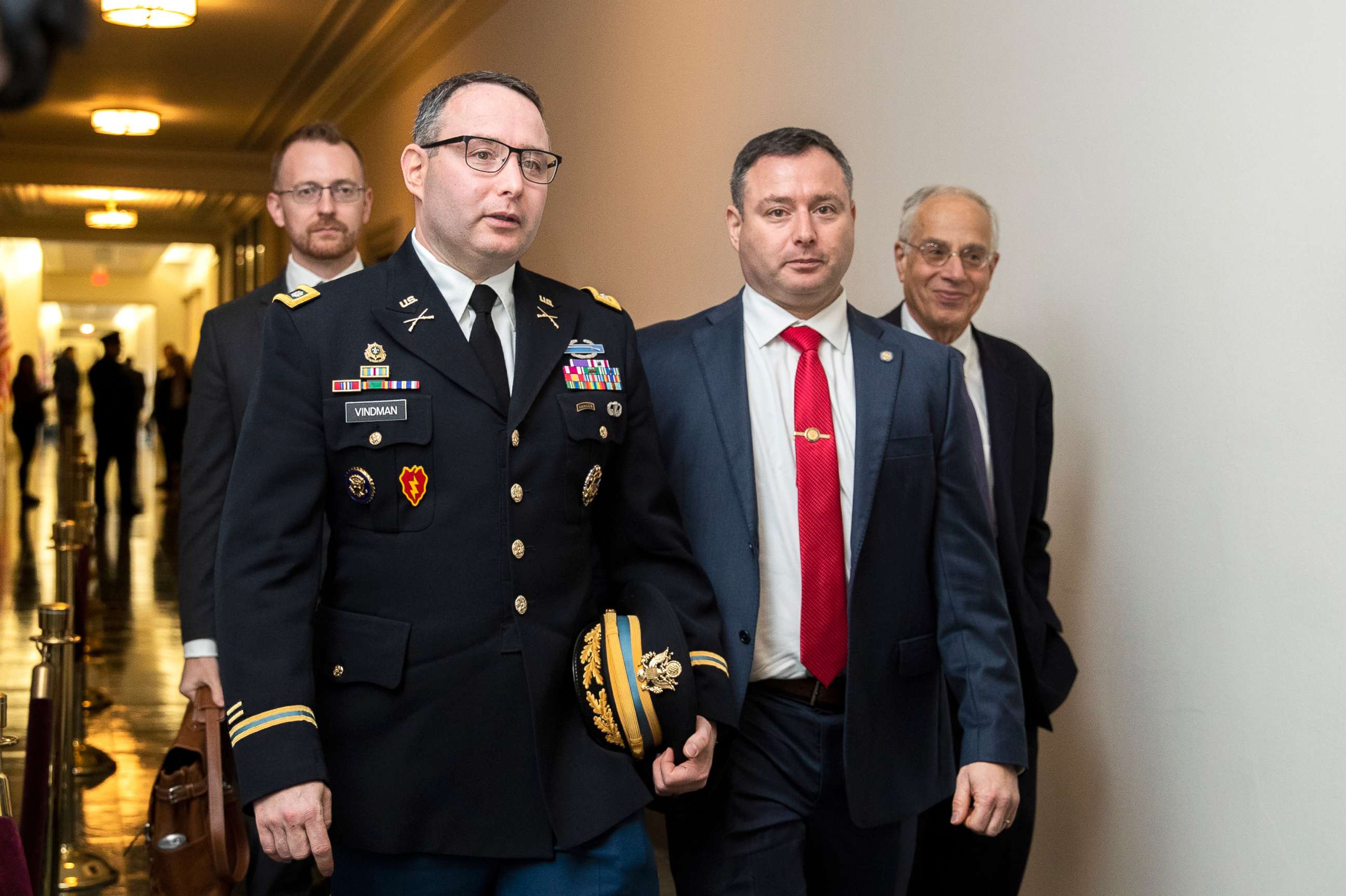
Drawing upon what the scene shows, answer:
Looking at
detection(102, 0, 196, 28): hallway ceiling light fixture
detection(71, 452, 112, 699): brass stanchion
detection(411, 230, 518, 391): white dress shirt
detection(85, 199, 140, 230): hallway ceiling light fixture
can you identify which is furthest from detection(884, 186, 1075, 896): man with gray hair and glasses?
detection(85, 199, 140, 230): hallway ceiling light fixture

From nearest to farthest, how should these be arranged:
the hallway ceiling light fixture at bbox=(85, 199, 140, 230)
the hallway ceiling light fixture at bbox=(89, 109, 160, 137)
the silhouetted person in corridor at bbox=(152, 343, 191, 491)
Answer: the hallway ceiling light fixture at bbox=(89, 109, 160, 137), the silhouetted person in corridor at bbox=(152, 343, 191, 491), the hallway ceiling light fixture at bbox=(85, 199, 140, 230)

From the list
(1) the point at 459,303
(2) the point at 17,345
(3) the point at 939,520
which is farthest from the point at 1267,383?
(2) the point at 17,345

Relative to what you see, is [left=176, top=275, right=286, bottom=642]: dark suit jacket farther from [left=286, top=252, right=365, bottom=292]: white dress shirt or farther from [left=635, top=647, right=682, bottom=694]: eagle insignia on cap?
[left=635, top=647, right=682, bottom=694]: eagle insignia on cap

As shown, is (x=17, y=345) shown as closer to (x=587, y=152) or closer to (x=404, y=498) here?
(x=587, y=152)

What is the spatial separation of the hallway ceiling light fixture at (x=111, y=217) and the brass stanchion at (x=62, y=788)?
17.4m

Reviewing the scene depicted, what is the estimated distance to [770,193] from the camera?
2439 mm

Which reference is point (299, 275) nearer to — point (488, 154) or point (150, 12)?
point (488, 154)

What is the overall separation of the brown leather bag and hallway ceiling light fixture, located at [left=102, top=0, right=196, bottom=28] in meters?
7.47

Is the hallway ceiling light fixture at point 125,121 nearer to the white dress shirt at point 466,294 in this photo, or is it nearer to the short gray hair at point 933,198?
the short gray hair at point 933,198

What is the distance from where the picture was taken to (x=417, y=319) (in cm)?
208

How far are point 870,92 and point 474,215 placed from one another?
266 centimetres

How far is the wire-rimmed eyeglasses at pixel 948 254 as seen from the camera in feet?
10.3

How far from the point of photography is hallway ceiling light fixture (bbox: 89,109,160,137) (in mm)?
13523

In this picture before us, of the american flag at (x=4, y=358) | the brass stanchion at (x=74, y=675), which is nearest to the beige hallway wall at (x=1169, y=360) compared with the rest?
the brass stanchion at (x=74, y=675)
